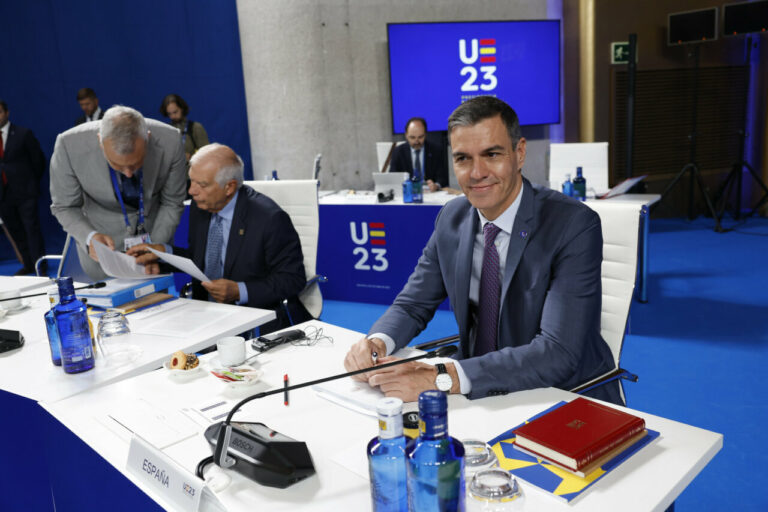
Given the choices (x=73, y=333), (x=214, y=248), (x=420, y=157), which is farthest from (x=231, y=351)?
(x=420, y=157)

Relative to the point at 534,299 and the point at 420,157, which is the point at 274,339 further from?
the point at 420,157

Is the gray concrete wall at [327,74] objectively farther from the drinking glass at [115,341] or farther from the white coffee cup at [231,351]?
the white coffee cup at [231,351]

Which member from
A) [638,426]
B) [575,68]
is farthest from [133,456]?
[575,68]

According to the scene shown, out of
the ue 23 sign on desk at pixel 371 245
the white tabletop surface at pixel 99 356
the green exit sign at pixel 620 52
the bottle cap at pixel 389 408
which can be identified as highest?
the green exit sign at pixel 620 52

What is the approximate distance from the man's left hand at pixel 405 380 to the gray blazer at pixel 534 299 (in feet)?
0.31

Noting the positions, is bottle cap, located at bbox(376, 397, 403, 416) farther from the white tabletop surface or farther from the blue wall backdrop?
the blue wall backdrop

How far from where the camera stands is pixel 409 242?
4.64m

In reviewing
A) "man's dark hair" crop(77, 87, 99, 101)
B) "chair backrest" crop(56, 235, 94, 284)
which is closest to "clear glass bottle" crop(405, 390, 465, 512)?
"chair backrest" crop(56, 235, 94, 284)

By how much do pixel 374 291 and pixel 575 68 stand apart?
4502mm

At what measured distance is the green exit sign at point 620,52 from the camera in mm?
7320

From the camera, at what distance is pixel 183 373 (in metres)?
1.68

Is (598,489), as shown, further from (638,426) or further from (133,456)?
(133,456)

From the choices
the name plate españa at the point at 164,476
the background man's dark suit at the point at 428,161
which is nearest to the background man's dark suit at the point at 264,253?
the name plate españa at the point at 164,476

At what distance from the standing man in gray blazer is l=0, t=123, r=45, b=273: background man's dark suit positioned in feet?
12.8
